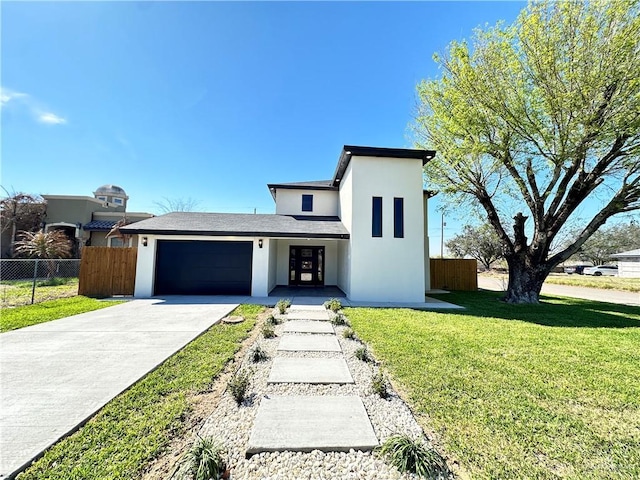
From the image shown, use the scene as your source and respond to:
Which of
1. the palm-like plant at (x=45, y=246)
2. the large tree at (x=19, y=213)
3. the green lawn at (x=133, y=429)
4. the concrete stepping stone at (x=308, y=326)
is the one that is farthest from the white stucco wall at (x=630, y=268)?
the large tree at (x=19, y=213)

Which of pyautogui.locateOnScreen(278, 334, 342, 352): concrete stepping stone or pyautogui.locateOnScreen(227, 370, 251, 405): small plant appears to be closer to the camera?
pyautogui.locateOnScreen(227, 370, 251, 405): small plant

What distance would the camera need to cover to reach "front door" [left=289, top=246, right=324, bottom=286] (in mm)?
15172

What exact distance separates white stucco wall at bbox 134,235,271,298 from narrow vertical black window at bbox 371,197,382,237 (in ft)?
15.0

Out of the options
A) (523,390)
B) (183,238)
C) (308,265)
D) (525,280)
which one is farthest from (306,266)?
(523,390)

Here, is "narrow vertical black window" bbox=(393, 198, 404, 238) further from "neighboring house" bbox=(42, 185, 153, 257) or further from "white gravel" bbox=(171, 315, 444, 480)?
"neighboring house" bbox=(42, 185, 153, 257)

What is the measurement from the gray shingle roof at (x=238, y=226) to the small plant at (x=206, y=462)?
929cm

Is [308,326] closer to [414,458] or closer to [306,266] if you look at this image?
[414,458]

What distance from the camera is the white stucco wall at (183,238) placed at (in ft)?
36.5

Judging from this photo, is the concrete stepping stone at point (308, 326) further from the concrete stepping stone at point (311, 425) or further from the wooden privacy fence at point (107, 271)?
the wooden privacy fence at point (107, 271)

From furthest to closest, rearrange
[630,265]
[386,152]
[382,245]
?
[630,265] < [382,245] < [386,152]

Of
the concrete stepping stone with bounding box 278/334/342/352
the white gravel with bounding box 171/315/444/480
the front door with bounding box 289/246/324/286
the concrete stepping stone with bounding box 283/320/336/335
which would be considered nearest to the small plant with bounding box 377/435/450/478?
the white gravel with bounding box 171/315/444/480

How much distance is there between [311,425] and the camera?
2.86m

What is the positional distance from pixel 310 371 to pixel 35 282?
1237cm

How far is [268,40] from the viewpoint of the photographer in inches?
412
